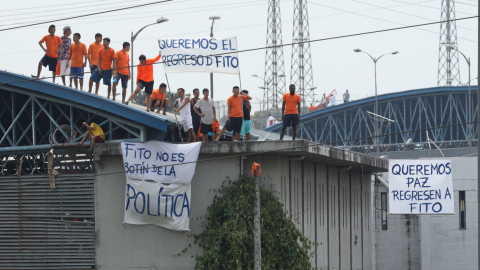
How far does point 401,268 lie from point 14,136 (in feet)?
64.7

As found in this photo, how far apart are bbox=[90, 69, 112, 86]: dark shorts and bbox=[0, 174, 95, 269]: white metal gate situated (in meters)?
2.84

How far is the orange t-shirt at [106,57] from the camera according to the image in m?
21.1

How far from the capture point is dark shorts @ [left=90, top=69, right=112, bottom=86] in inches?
832

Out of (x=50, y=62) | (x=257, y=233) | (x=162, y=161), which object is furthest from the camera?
(x=50, y=62)

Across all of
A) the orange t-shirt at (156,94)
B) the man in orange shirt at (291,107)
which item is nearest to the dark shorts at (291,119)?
the man in orange shirt at (291,107)

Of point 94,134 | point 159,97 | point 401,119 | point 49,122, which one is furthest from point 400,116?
point 94,134

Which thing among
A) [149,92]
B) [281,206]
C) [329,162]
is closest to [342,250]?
[329,162]

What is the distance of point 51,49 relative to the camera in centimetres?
2172

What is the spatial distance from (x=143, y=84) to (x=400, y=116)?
56001mm

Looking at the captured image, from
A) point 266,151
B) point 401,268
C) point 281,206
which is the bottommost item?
point 401,268

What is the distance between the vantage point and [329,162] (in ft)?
77.4

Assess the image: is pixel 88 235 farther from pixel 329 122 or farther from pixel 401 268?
pixel 329 122

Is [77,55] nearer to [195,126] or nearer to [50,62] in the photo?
[50,62]

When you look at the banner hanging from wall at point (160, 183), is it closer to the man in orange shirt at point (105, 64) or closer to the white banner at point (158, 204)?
the white banner at point (158, 204)
